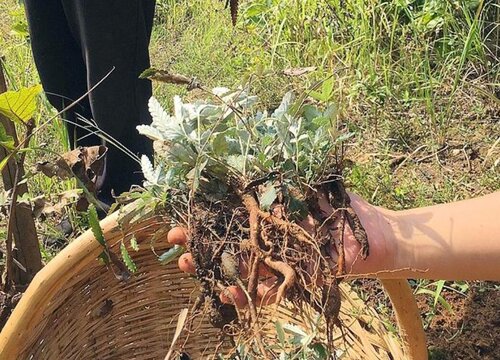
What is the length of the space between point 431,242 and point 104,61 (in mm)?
914

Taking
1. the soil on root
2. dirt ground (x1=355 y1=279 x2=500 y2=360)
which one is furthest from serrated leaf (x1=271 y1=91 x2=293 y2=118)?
dirt ground (x1=355 y1=279 x2=500 y2=360)

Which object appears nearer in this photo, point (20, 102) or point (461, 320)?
point (20, 102)

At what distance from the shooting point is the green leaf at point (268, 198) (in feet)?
2.93

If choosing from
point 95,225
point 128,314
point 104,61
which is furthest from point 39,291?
point 104,61

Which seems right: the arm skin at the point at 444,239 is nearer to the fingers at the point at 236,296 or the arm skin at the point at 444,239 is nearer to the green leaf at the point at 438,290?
the fingers at the point at 236,296


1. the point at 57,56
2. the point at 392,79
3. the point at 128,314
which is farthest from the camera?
the point at 392,79

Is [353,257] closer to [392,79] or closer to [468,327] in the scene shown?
[468,327]

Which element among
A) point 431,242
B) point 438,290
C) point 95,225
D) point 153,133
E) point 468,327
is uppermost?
point 153,133

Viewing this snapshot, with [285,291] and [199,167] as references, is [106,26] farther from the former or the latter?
[285,291]

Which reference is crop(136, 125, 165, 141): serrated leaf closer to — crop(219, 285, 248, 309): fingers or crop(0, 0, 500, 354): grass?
crop(219, 285, 248, 309): fingers

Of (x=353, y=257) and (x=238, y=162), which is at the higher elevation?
(x=238, y=162)

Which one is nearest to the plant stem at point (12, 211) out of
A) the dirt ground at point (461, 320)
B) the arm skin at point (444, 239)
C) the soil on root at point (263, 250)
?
the soil on root at point (263, 250)

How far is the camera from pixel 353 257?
3.03 ft

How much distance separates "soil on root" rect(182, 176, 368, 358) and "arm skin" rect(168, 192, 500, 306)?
1.0 inches
